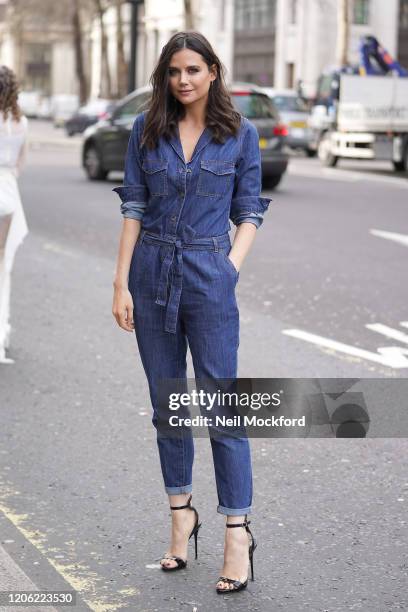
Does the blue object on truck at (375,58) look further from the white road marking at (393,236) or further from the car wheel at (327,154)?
the white road marking at (393,236)

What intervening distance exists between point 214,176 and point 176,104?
0.88 feet

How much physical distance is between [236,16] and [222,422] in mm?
68540

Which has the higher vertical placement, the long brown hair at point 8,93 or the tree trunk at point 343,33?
the long brown hair at point 8,93

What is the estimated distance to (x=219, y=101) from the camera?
13.5 ft

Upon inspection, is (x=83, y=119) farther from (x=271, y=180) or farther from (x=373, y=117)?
(x=271, y=180)

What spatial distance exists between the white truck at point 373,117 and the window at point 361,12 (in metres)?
37.6

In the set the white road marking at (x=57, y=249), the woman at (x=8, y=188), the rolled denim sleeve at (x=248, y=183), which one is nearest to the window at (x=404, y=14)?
the white road marking at (x=57, y=249)

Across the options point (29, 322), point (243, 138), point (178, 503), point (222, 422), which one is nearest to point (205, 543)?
point (178, 503)

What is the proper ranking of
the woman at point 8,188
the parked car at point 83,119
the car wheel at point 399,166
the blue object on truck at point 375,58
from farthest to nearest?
the parked car at point 83,119 → the blue object on truck at point 375,58 → the car wheel at point 399,166 → the woman at point 8,188

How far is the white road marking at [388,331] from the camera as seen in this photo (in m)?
8.73

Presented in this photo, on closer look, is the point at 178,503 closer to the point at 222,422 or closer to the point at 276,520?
the point at 222,422

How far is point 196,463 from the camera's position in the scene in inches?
227

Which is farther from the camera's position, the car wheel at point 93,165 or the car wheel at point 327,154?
the car wheel at point 327,154

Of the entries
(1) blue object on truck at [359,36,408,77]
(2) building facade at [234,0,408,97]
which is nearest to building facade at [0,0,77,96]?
(2) building facade at [234,0,408,97]
